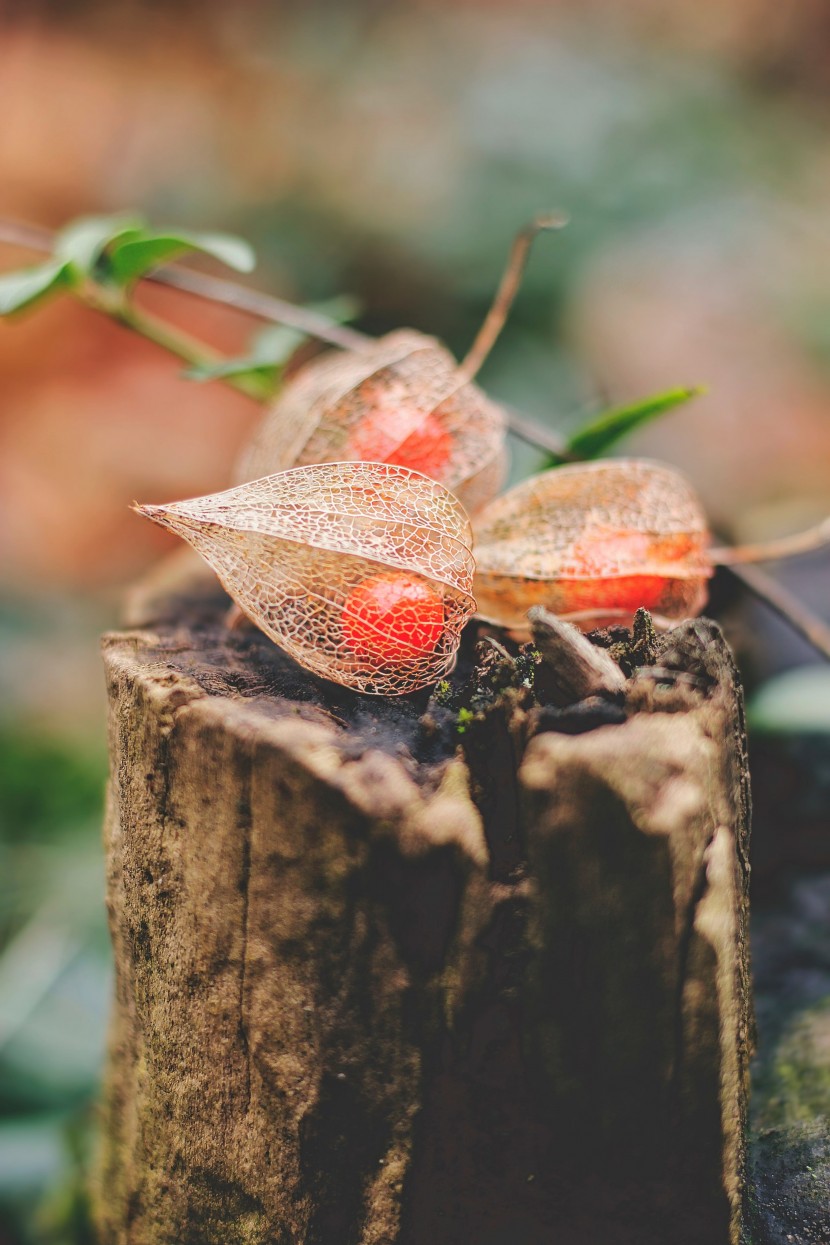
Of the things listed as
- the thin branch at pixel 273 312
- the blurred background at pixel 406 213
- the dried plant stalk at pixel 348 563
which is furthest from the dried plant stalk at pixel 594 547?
the blurred background at pixel 406 213

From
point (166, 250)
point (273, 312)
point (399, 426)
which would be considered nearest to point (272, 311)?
point (273, 312)

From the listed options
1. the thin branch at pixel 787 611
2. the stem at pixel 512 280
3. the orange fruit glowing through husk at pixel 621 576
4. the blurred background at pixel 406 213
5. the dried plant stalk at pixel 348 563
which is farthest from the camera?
the blurred background at pixel 406 213

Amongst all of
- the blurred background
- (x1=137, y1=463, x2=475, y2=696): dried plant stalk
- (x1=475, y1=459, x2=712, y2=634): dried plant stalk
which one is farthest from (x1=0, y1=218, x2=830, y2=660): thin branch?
the blurred background

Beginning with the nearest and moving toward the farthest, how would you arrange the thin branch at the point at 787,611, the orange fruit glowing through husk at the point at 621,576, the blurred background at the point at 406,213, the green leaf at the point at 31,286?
the orange fruit glowing through husk at the point at 621,576 < the green leaf at the point at 31,286 < the thin branch at the point at 787,611 < the blurred background at the point at 406,213

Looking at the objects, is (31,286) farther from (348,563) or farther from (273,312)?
(348,563)

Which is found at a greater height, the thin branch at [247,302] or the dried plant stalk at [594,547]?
the thin branch at [247,302]

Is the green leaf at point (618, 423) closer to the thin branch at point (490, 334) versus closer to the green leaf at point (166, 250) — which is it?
the thin branch at point (490, 334)
